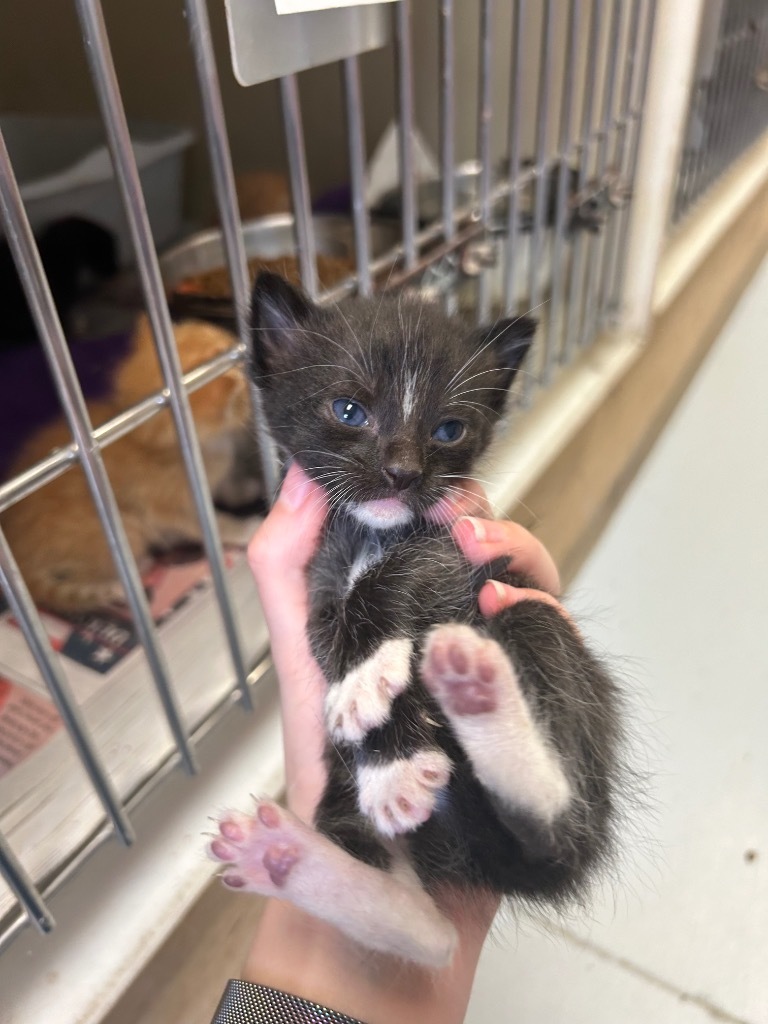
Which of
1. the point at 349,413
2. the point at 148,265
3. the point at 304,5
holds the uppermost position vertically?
the point at 304,5

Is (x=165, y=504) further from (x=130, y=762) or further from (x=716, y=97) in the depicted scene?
(x=716, y=97)

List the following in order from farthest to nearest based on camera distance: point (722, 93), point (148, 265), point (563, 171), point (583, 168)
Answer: point (722, 93)
point (583, 168)
point (563, 171)
point (148, 265)

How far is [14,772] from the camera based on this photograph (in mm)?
853

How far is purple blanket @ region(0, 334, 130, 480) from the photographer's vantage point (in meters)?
1.04

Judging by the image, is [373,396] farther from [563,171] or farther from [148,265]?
[563,171]

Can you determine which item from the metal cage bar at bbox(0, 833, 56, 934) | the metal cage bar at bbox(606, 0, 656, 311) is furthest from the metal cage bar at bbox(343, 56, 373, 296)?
the metal cage bar at bbox(606, 0, 656, 311)

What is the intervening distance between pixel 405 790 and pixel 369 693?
7 centimetres

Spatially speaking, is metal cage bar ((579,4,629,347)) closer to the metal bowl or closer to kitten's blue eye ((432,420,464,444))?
the metal bowl

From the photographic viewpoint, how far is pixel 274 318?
0.67 metres

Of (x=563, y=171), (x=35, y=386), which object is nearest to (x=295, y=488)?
(x=35, y=386)

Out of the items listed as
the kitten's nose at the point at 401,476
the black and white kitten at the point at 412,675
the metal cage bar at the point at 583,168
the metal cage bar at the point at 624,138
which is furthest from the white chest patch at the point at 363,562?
the metal cage bar at the point at 624,138

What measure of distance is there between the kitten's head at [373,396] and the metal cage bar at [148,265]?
79 millimetres

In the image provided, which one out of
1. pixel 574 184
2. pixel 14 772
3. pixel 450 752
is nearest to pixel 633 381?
pixel 574 184

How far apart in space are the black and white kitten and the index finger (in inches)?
0.5
